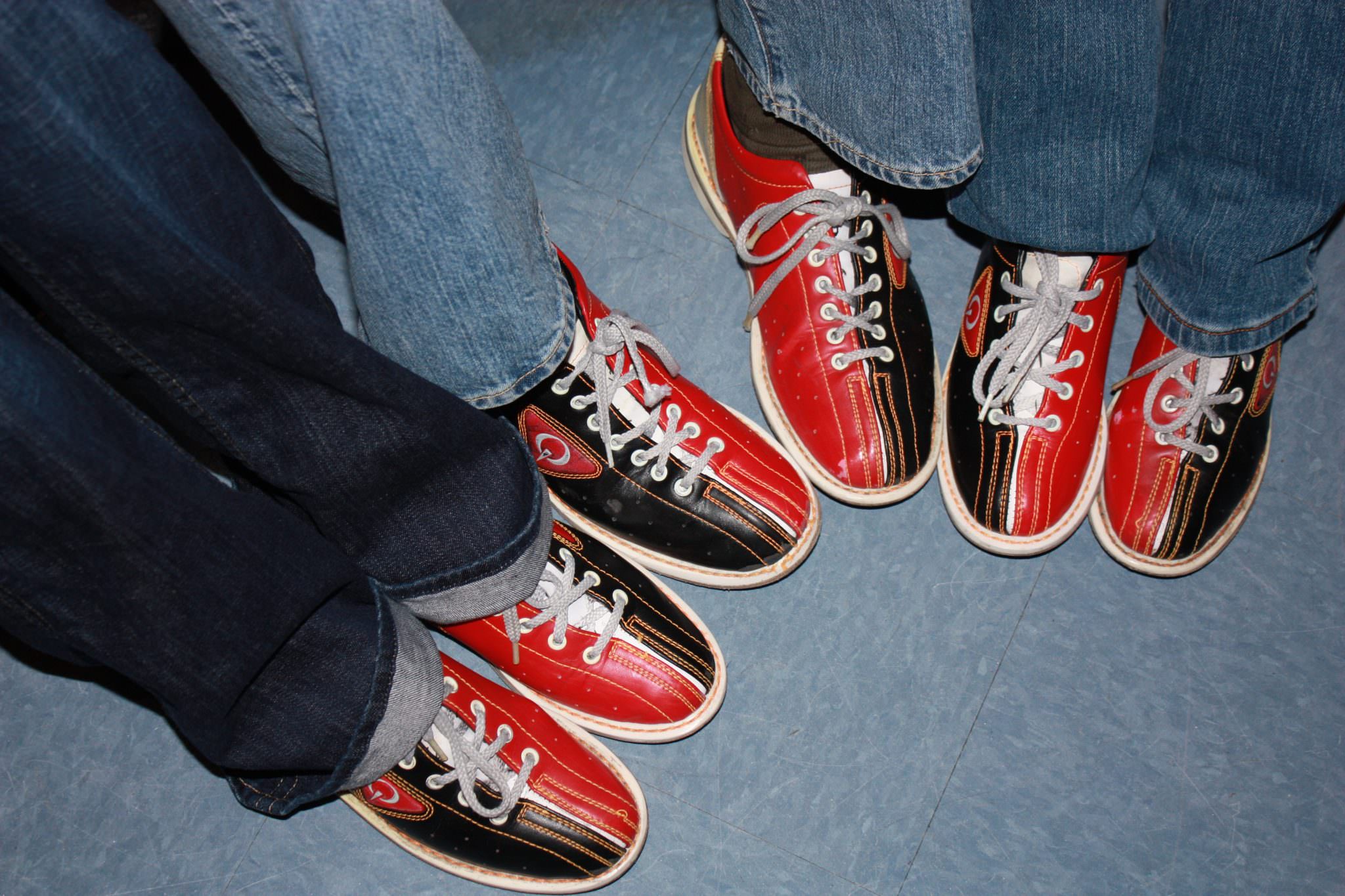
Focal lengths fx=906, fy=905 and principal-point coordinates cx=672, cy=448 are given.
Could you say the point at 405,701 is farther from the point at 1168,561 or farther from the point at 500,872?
the point at 1168,561

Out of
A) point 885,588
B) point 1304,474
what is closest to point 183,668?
point 885,588

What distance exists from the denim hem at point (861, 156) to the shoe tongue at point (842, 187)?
0.10 metres

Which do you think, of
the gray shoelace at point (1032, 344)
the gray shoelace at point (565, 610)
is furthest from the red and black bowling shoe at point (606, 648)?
the gray shoelace at point (1032, 344)

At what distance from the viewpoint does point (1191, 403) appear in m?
1.03

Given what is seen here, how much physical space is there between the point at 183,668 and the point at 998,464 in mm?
823

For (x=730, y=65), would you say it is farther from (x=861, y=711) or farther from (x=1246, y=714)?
(x=1246, y=714)

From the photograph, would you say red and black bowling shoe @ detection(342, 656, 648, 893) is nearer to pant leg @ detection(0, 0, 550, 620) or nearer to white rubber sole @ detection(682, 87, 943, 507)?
pant leg @ detection(0, 0, 550, 620)

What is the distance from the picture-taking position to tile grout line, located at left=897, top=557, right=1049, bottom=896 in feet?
3.33

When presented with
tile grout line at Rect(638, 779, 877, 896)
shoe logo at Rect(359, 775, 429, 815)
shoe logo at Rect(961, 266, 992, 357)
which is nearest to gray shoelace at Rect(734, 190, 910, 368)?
shoe logo at Rect(961, 266, 992, 357)

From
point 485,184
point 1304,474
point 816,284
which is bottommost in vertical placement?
point 1304,474

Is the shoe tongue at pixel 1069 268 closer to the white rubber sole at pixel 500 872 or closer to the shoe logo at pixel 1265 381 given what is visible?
the shoe logo at pixel 1265 381

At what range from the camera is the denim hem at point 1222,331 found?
99 centimetres

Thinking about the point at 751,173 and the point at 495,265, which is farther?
the point at 751,173

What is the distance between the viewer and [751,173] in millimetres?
1051
